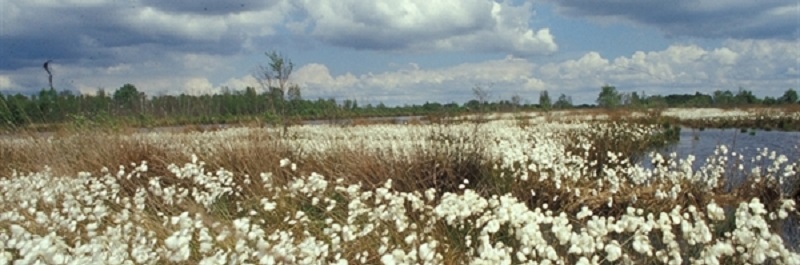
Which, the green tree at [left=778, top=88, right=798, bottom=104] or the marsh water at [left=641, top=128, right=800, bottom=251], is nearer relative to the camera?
the marsh water at [left=641, top=128, right=800, bottom=251]

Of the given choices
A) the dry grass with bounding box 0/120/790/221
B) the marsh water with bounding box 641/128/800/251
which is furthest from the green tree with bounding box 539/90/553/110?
the dry grass with bounding box 0/120/790/221

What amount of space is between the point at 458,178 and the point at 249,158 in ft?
11.7

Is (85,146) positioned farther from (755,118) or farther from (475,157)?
(755,118)

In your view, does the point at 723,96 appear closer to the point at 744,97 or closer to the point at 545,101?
the point at 744,97

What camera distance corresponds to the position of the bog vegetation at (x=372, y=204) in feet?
14.1

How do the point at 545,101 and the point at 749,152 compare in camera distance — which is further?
the point at 545,101

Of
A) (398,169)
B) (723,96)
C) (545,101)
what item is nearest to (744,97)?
(723,96)

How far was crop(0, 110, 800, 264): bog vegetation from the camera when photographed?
4.30 meters

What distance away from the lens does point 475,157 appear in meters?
9.40

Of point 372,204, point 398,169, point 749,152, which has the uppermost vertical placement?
point 398,169

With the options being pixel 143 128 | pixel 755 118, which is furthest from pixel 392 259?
pixel 755 118

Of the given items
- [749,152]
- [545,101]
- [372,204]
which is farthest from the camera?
[545,101]

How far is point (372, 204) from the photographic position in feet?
23.9

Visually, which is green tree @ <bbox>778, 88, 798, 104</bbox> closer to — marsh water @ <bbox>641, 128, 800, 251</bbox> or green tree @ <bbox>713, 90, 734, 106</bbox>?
green tree @ <bbox>713, 90, 734, 106</bbox>
